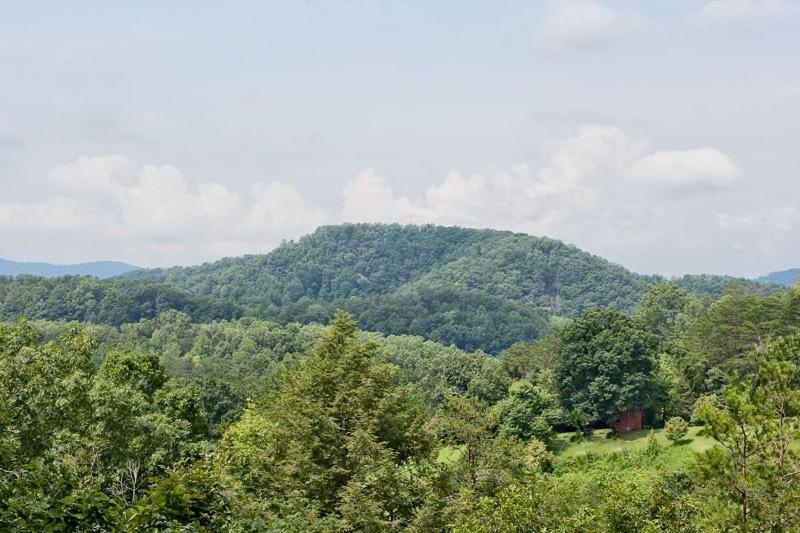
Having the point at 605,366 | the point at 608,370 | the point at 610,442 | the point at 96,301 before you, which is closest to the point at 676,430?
the point at 610,442

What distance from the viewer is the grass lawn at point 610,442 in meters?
52.9

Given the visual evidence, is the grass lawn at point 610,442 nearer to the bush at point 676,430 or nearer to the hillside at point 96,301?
the bush at point 676,430

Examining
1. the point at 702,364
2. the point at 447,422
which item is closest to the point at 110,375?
the point at 447,422

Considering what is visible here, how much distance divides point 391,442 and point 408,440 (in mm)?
703

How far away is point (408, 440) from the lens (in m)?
28.2

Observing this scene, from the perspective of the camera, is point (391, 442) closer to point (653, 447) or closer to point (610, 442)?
point (653, 447)

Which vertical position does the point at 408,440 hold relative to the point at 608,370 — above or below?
below

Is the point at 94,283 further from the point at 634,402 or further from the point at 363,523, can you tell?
the point at 363,523

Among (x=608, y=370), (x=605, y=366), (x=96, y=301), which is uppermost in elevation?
(x=96, y=301)

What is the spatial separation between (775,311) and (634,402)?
674 inches

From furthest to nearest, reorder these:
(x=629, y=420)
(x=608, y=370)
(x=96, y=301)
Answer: (x=96, y=301), (x=629, y=420), (x=608, y=370)

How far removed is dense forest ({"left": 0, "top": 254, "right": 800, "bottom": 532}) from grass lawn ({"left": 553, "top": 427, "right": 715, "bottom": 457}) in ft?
0.87

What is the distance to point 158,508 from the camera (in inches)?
344

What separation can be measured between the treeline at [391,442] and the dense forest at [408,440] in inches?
2.6
